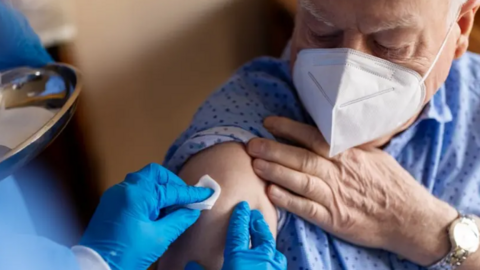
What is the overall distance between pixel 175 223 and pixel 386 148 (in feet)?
1.86

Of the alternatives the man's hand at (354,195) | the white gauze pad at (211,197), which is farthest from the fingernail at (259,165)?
the white gauze pad at (211,197)

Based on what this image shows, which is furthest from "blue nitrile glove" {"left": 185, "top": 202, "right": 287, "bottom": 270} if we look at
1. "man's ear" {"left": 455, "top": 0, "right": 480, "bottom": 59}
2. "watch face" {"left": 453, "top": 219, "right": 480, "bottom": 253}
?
"man's ear" {"left": 455, "top": 0, "right": 480, "bottom": 59}

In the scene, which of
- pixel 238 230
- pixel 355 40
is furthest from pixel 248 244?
pixel 355 40

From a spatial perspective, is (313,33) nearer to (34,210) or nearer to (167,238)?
(167,238)

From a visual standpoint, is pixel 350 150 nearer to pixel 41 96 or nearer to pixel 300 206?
pixel 300 206

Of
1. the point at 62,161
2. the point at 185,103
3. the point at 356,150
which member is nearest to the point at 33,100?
the point at 356,150

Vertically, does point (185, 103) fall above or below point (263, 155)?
below

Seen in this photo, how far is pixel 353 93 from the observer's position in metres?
0.99

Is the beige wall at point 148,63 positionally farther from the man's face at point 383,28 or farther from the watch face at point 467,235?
the watch face at point 467,235

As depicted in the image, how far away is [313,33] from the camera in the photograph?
104 centimetres

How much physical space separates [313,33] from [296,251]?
43 cm

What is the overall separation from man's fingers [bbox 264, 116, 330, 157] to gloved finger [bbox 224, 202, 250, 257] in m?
0.21

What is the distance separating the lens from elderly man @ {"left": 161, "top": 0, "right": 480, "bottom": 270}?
3.23ft

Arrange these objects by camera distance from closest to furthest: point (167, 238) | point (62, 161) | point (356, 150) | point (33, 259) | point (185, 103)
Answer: point (33, 259)
point (167, 238)
point (356, 150)
point (62, 161)
point (185, 103)
